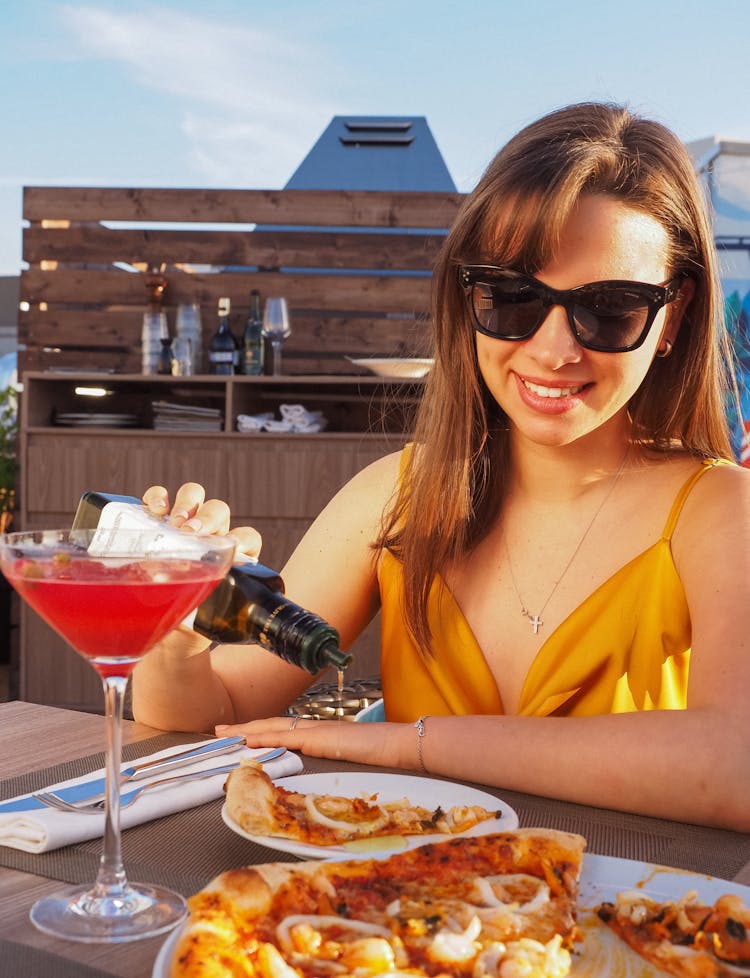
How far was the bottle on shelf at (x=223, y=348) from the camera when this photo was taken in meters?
5.07

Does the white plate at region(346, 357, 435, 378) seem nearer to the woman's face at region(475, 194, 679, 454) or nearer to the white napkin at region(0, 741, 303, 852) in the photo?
the woman's face at region(475, 194, 679, 454)

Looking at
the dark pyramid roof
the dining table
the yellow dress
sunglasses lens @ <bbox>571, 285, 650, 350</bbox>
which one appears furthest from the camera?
the dark pyramid roof

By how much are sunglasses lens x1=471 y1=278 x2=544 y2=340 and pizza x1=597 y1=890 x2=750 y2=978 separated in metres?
0.88

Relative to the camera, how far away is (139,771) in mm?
1000

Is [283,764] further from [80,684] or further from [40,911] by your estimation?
[80,684]

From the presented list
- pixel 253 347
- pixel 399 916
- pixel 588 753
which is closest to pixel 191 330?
pixel 253 347

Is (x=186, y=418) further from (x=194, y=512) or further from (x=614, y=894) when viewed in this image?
(x=614, y=894)

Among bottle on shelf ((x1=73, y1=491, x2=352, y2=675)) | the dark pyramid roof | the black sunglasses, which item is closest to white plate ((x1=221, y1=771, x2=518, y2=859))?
bottle on shelf ((x1=73, y1=491, x2=352, y2=675))

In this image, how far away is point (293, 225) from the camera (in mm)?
5480

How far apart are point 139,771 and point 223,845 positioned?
174 millimetres

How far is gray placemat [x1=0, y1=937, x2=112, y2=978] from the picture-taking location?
610 millimetres

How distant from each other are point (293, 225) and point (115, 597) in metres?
5.00

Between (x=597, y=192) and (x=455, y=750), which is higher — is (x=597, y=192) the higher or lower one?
the higher one

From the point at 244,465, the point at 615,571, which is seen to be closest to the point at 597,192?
the point at 615,571
